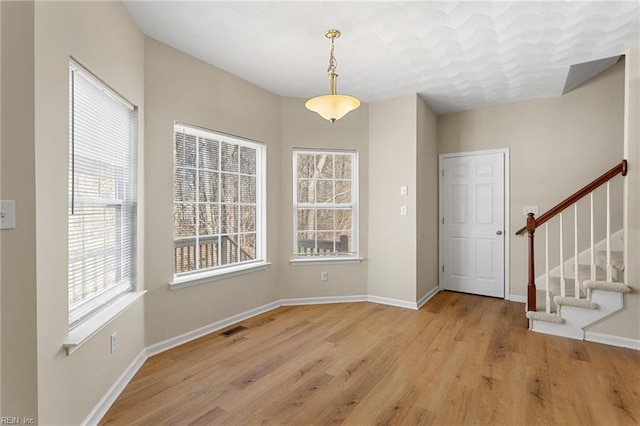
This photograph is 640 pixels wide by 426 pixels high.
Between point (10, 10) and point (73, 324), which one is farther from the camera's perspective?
point (73, 324)

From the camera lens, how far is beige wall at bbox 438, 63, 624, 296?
12.0 feet

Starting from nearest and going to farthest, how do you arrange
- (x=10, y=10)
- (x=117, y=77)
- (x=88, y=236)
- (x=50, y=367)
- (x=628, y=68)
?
(x=10, y=10) → (x=50, y=367) → (x=88, y=236) → (x=117, y=77) → (x=628, y=68)

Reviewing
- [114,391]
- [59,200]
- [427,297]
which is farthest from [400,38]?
[114,391]

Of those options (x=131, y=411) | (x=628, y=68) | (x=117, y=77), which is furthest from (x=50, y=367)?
(x=628, y=68)

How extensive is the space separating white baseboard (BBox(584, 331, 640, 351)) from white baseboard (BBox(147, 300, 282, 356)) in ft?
10.6

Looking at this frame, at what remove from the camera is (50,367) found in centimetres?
144

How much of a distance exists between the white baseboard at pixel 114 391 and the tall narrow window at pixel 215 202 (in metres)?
0.77

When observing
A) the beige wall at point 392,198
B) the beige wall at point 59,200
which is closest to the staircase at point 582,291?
the beige wall at point 392,198

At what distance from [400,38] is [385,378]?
2691 mm

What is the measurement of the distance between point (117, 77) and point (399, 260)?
3407 millimetres

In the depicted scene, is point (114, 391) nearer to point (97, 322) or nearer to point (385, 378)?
point (97, 322)

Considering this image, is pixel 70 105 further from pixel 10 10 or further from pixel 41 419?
pixel 41 419

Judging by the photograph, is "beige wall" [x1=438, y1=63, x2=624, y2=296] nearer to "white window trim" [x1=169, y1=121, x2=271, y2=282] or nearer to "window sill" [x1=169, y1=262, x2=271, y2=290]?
"white window trim" [x1=169, y1=121, x2=271, y2=282]

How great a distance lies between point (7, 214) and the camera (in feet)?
4.24
